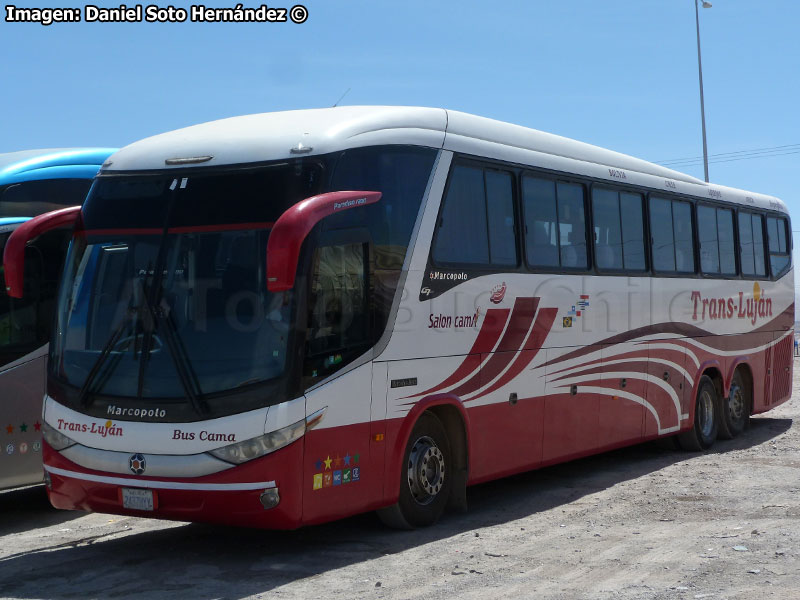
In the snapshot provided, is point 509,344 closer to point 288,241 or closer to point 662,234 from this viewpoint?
point 288,241

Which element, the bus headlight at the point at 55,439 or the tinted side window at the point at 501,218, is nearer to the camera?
the bus headlight at the point at 55,439

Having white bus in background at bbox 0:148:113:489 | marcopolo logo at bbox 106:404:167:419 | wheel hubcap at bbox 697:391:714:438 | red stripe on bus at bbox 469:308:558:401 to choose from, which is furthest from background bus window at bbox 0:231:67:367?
wheel hubcap at bbox 697:391:714:438

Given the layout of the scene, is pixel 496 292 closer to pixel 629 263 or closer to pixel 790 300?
pixel 629 263

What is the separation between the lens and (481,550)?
29.5ft

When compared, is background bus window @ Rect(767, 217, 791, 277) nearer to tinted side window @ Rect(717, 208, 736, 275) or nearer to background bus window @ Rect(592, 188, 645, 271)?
tinted side window @ Rect(717, 208, 736, 275)

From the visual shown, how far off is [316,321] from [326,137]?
1506mm

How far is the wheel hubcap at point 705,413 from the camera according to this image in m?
16.1

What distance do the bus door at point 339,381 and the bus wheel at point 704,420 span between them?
7813mm

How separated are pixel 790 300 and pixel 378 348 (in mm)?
12029

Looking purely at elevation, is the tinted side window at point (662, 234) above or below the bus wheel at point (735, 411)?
above

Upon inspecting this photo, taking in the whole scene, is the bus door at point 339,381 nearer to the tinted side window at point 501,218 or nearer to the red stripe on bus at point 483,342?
the red stripe on bus at point 483,342

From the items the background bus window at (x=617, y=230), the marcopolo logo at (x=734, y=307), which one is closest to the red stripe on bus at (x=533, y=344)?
the background bus window at (x=617, y=230)

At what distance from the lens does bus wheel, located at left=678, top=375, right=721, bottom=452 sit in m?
15.8

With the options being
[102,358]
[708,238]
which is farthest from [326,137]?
[708,238]
